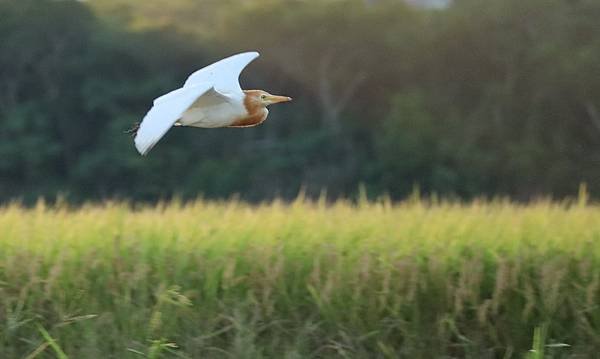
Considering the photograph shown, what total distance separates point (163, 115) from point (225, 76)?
0.69 m

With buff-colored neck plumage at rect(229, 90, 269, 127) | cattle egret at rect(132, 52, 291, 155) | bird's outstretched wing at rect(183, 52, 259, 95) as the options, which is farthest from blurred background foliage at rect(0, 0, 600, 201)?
buff-colored neck plumage at rect(229, 90, 269, 127)

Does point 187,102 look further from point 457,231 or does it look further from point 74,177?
point 74,177

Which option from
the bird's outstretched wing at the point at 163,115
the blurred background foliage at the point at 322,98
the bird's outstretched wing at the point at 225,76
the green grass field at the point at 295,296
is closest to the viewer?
the bird's outstretched wing at the point at 163,115

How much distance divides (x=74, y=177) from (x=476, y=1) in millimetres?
6348

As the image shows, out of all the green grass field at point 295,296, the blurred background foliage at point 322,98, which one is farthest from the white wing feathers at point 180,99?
the blurred background foliage at point 322,98

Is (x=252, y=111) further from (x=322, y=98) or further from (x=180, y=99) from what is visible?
(x=322, y=98)

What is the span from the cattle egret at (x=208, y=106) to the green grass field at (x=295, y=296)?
2.05ft

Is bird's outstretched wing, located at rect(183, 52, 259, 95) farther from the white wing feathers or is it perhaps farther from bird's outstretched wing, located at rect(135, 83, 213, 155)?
bird's outstretched wing, located at rect(135, 83, 213, 155)

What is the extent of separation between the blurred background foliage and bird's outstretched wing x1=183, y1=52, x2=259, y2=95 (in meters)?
9.59

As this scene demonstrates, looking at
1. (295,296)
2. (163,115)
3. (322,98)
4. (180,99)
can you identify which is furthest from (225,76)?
(322,98)

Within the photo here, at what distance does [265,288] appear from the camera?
10.5 feet

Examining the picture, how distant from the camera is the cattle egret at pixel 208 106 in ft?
7.64

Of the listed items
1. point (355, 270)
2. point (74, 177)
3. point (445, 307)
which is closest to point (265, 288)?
point (355, 270)

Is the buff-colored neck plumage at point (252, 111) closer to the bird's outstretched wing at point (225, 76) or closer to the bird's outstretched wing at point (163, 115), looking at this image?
the bird's outstretched wing at point (225, 76)
